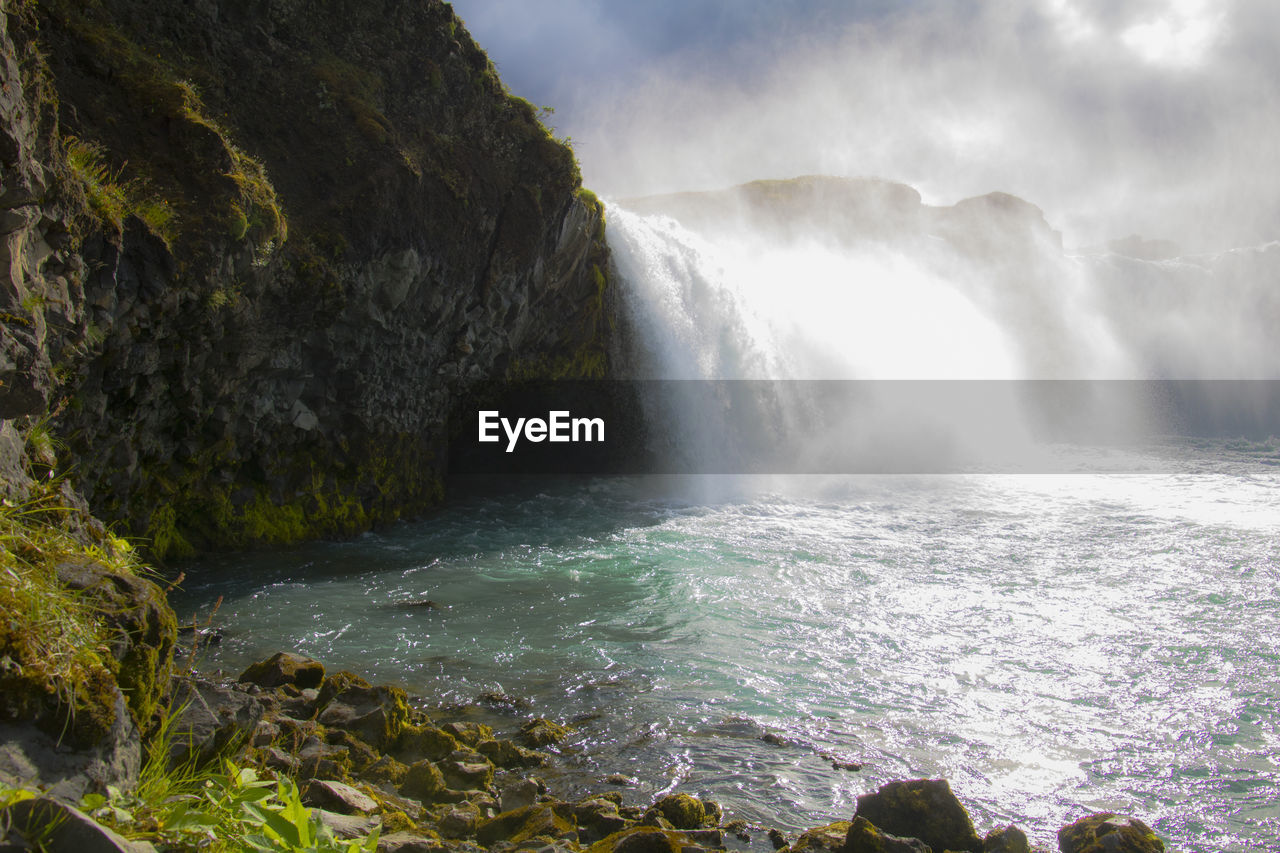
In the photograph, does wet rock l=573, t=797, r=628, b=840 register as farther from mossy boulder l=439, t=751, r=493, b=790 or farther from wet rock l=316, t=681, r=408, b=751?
wet rock l=316, t=681, r=408, b=751

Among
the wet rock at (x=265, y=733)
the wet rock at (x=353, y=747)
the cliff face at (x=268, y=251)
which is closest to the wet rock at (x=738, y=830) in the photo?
the wet rock at (x=353, y=747)

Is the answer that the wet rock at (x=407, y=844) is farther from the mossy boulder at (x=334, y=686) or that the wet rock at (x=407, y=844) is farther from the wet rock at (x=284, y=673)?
the wet rock at (x=284, y=673)

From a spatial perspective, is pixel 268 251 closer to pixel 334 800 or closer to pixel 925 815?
pixel 334 800

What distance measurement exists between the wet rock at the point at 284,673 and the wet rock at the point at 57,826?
16.5 ft

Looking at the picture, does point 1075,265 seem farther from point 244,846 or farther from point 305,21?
point 244,846

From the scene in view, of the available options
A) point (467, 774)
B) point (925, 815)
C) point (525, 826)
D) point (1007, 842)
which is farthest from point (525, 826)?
point (1007, 842)

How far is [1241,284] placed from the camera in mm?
48281

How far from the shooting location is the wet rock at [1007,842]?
4691 millimetres

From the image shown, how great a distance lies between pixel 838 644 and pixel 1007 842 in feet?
14.3

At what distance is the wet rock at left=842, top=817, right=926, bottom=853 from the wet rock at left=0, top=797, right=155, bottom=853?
393 centimetres

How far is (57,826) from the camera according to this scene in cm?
220

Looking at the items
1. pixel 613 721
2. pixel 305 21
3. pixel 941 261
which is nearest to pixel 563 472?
pixel 305 21

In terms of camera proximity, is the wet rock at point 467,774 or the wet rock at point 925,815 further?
the wet rock at point 467,774

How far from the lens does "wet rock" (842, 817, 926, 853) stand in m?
4.51
